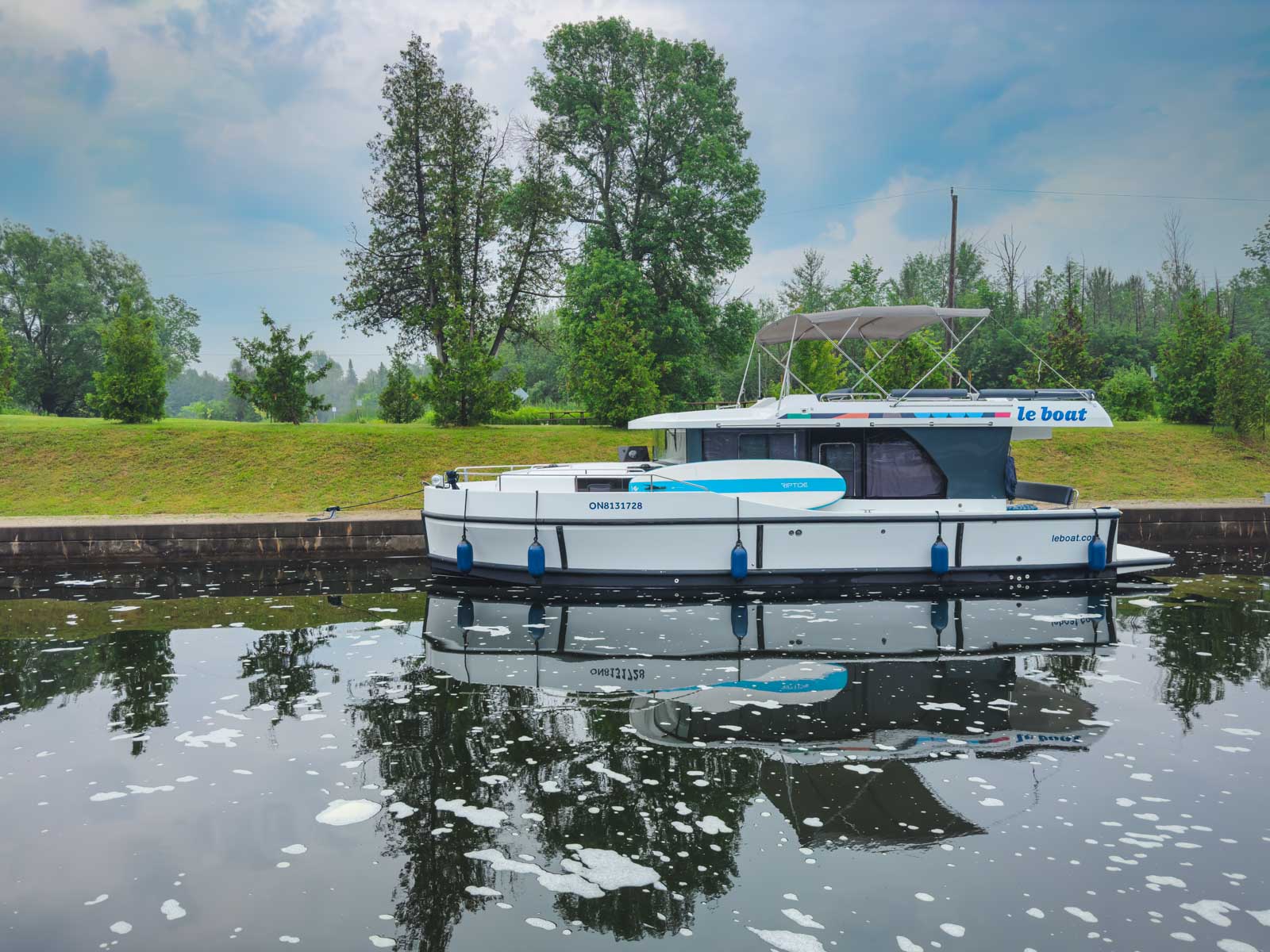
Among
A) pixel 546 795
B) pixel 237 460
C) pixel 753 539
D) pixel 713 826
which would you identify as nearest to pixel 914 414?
pixel 753 539

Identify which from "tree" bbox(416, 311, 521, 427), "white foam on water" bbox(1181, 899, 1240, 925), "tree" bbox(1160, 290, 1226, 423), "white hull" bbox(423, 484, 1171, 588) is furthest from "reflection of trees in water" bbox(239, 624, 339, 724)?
"tree" bbox(1160, 290, 1226, 423)

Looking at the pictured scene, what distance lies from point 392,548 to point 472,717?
8764 millimetres

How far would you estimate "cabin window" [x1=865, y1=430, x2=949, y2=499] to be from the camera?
1120 centimetres

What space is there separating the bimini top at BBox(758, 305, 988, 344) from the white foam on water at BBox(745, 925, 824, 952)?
8.27 meters

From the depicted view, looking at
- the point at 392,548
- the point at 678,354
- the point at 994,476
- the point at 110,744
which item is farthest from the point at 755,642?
the point at 678,354

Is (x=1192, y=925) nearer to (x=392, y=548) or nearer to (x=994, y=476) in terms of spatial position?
(x=994, y=476)

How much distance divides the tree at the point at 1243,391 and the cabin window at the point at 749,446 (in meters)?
17.4

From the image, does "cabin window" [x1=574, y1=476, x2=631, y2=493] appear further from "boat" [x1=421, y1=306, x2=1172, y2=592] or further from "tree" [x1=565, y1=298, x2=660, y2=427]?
"tree" [x1=565, y1=298, x2=660, y2=427]

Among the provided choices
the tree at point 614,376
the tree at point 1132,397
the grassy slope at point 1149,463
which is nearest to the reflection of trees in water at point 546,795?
the grassy slope at point 1149,463

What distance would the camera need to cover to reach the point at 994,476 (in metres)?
11.3

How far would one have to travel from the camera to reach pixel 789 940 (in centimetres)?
360

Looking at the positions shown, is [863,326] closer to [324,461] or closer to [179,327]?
[324,461]

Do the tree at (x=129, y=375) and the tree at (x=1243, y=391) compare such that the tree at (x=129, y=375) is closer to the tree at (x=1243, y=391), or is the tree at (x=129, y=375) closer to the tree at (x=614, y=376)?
the tree at (x=614, y=376)

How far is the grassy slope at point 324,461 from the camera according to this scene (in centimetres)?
1770
